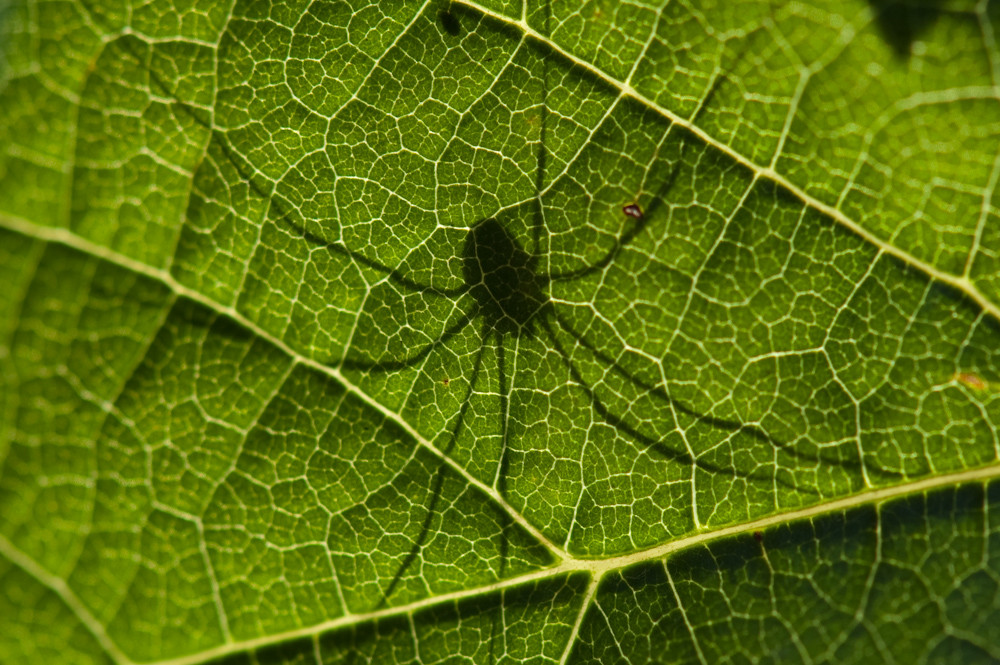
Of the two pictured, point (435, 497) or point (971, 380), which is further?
point (435, 497)

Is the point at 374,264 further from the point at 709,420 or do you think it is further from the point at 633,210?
the point at 709,420

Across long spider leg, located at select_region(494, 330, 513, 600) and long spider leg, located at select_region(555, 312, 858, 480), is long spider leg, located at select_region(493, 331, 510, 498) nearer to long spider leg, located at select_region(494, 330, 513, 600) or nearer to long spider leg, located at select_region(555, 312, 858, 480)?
long spider leg, located at select_region(494, 330, 513, 600)

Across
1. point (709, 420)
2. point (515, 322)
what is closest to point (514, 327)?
point (515, 322)

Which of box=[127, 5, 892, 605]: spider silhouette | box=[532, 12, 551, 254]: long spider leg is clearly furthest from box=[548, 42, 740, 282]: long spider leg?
box=[532, 12, 551, 254]: long spider leg

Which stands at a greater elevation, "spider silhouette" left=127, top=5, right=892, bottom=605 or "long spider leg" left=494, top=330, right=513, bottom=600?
"spider silhouette" left=127, top=5, right=892, bottom=605

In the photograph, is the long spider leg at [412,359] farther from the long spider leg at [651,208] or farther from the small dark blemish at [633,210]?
the small dark blemish at [633,210]

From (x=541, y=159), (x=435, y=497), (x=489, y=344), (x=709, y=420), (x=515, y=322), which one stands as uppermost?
(x=541, y=159)
